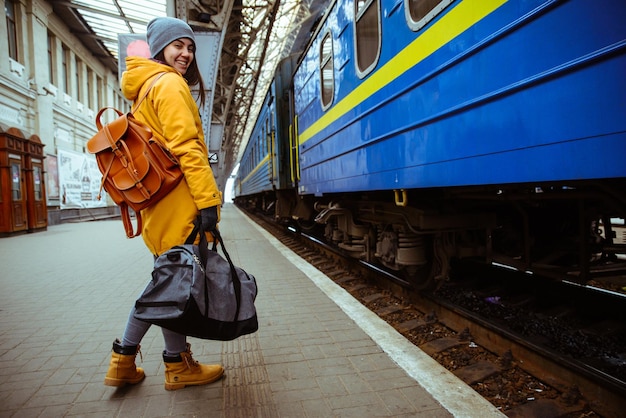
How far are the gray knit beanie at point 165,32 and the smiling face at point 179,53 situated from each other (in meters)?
0.03

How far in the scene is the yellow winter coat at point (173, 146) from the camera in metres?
2.05

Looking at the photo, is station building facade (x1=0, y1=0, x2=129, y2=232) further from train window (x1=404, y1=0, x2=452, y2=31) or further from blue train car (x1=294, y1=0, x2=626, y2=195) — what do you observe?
train window (x1=404, y1=0, x2=452, y2=31)

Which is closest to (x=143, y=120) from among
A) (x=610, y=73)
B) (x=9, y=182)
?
(x=610, y=73)

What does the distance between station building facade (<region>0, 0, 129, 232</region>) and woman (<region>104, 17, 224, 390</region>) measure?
1119cm

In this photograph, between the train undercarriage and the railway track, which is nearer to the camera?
the railway track

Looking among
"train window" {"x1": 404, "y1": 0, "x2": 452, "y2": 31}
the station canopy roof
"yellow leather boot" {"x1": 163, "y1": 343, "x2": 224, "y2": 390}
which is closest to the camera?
"yellow leather boot" {"x1": 163, "y1": 343, "x2": 224, "y2": 390}

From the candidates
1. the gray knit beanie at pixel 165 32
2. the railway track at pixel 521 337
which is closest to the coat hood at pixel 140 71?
the gray knit beanie at pixel 165 32

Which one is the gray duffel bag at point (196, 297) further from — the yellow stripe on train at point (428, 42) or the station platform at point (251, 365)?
the yellow stripe on train at point (428, 42)

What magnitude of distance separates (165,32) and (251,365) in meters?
2.02

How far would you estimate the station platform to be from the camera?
6.86 ft

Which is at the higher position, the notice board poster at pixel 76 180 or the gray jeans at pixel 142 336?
the notice board poster at pixel 76 180

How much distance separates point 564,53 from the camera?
5.61 ft

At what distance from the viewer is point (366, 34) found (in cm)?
392

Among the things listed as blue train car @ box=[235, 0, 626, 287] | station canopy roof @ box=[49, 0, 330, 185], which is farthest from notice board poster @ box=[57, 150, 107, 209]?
blue train car @ box=[235, 0, 626, 287]
